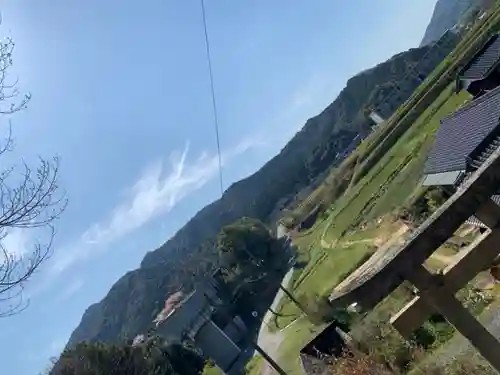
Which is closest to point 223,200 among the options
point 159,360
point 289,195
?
point 289,195

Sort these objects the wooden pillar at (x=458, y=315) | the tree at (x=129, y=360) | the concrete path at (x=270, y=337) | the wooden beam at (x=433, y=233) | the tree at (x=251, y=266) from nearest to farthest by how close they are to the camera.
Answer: the wooden beam at (x=433, y=233)
the wooden pillar at (x=458, y=315)
the tree at (x=129, y=360)
the concrete path at (x=270, y=337)
the tree at (x=251, y=266)

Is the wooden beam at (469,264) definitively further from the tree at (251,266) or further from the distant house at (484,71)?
the tree at (251,266)

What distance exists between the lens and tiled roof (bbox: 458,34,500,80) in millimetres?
24891

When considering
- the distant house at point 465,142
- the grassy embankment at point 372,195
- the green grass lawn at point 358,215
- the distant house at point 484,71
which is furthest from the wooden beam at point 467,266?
the green grass lawn at point 358,215

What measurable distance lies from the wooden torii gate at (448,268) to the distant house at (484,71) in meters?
22.6

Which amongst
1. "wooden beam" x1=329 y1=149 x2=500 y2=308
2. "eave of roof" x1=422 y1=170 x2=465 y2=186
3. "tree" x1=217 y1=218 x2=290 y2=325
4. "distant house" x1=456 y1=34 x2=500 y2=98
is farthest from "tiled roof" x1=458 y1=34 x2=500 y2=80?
"tree" x1=217 y1=218 x2=290 y2=325

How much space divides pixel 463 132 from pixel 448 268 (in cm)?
1752

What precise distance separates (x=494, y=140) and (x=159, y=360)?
1166 inches

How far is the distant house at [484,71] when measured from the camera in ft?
81.8

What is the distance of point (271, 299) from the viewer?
51094 mm

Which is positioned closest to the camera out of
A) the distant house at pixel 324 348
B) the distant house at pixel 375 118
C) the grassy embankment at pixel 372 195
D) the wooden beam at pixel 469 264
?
the wooden beam at pixel 469 264

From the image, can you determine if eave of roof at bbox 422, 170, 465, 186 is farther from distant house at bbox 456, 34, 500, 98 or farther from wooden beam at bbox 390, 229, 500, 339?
wooden beam at bbox 390, 229, 500, 339

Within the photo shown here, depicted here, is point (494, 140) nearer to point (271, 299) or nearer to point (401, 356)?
point (401, 356)

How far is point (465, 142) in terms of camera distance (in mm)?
19734
